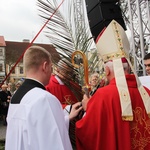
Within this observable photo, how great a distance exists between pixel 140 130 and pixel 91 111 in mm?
463

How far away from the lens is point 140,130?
205 centimetres

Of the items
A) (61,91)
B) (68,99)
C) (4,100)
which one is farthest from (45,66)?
(4,100)

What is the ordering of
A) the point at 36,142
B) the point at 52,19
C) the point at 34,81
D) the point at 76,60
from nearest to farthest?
the point at 36,142 → the point at 34,81 → the point at 76,60 → the point at 52,19

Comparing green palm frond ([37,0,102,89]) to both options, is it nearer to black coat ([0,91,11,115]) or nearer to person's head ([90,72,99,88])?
person's head ([90,72,99,88])

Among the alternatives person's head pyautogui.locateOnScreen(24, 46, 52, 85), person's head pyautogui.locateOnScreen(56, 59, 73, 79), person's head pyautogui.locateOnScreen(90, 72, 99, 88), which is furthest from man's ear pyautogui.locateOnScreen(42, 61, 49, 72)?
person's head pyautogui.locateOnScreen(90, 72, 99, 88)

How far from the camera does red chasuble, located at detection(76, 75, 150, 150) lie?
1.92 m

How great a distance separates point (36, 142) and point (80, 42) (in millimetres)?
1565

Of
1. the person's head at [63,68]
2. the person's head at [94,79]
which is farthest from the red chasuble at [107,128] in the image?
the person's head at [94,79]

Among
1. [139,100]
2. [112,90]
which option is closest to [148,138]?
[139,100]

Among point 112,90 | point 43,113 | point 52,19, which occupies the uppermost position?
point 52,19

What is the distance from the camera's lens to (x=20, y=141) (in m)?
Result: 1.64

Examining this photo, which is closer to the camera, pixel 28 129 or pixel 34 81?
pixel 28 129

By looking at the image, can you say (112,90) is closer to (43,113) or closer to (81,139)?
(81,139)

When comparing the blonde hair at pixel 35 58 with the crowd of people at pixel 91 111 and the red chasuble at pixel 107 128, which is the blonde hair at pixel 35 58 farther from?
the red chasuble at pixel 107 128
